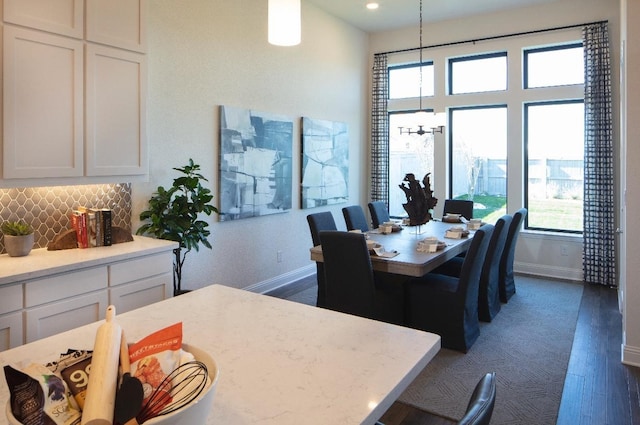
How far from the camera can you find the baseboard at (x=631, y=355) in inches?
133

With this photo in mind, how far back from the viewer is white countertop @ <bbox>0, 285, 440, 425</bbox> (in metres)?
1.03

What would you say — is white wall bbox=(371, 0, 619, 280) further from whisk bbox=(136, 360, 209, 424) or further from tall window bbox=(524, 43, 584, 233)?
whisk bbox=(136, 360, 209, 424)

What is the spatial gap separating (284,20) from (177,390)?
1.64 meters

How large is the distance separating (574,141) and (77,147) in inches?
230

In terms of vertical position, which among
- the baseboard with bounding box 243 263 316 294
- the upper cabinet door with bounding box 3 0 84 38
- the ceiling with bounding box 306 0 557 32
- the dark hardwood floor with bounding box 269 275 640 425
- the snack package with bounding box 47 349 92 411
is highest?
the ceiling with bounding box 306 0 557 32

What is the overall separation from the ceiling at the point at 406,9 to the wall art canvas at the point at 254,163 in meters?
1.85

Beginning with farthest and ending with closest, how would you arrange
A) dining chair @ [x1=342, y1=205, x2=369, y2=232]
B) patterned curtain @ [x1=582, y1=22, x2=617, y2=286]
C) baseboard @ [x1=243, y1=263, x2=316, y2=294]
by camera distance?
patterned curtain @ [x1=582, y1=22, x2=617, y2=286], baseboard @ [x1=243, y1=263, x2=316, y2=294], dining chair @ [x1=342, y1=205, x2=369, y2=232]

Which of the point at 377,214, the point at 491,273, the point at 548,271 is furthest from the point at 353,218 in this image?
the point at 548,271

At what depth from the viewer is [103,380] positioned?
753 mm

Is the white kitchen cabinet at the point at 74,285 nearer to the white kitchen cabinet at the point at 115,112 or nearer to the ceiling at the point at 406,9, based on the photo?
the white kitchen cabinet at the point at 115,112

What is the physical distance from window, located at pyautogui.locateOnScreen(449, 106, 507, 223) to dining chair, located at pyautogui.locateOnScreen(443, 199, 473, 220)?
68cm

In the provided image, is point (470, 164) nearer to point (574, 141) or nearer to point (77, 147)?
point (574, 141)

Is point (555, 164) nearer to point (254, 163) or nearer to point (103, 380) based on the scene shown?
point (254, 163)

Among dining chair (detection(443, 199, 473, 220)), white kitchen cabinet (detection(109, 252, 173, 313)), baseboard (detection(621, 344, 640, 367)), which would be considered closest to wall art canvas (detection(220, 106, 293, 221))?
white kitchen cabinet (detection(109, 252, 173, 313))
